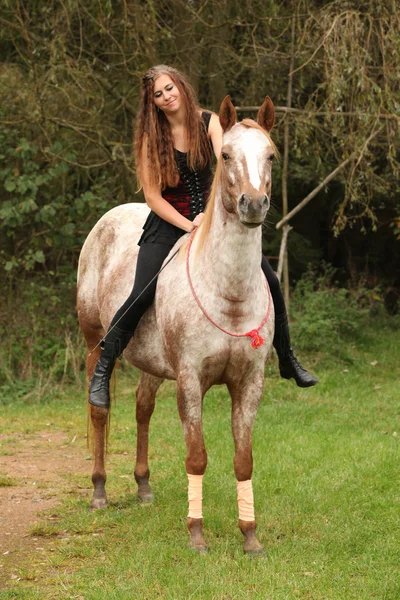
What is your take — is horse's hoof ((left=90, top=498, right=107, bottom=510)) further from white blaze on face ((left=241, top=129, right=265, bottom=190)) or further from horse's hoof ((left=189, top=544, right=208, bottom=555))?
white blaze on face ((left=241, top=129, right=265, bottom=190))

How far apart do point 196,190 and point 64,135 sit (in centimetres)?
570

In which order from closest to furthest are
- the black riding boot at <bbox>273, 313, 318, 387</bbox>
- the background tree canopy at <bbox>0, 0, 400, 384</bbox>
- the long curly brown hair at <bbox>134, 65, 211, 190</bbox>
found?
1. the long curly brown hair at <bbox>134, 65, 211, 190</bbox>
2. the black riding boot at <bbox>273, 313, 318, 387</bbox>
3. the background tree canopy at <bbox>0, 0, 400, 384</bbox>

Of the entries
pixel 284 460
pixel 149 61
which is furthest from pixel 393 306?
pixel 284 460

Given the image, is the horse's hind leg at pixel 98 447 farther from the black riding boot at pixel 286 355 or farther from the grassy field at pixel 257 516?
the black riding boot at pixel 286 355

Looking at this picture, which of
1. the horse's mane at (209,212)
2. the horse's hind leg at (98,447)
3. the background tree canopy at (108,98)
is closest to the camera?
the horse's mane at (209,212)

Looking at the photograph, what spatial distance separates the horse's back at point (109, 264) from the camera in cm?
570

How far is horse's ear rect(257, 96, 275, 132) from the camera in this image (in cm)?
434

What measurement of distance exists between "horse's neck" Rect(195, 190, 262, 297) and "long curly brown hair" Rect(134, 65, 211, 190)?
2.23ft

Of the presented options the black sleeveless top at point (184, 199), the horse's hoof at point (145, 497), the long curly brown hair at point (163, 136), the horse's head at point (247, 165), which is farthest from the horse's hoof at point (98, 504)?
the horse's head at point (247, 165)

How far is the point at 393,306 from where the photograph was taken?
1405cm

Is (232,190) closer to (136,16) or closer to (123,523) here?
(123,523)

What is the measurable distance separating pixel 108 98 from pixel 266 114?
22.3 ft

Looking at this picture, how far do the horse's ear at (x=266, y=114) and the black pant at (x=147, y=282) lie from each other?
0.92m

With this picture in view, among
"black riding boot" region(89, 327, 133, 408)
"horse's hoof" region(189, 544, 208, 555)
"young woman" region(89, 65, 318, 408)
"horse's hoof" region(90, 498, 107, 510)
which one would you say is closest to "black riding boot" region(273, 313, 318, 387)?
"young woman" region(89, 65, 318, 408)
